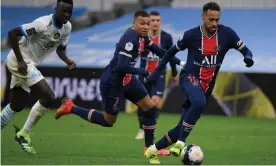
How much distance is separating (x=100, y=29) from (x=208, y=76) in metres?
17.3

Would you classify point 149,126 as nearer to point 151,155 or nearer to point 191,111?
point 151,155

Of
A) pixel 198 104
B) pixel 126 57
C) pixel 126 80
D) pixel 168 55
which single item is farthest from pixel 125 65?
pixel 198 104

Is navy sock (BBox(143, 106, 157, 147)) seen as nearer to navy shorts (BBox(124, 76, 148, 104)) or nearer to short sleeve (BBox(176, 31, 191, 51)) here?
navy shorts (BBox(124, 76, 148, 104))

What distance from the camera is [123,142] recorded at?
1408cm

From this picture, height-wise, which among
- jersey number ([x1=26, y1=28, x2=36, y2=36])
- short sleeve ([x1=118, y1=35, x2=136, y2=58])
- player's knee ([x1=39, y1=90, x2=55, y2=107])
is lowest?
player's knee ([x1=39, y1=90, x2=55, y2=107])

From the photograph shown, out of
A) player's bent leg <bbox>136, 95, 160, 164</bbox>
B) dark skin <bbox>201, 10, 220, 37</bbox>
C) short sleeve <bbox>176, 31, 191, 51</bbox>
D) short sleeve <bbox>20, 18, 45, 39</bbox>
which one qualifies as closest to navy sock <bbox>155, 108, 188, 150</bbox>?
player's bent leg <bbox>136, 95, 160, 164</bbox>

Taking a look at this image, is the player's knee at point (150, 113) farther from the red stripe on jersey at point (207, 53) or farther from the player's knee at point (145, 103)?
the red stripe on jersey at point (207, 53)

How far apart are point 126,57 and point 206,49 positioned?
1.19 metres

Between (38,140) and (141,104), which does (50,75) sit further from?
(141,104)

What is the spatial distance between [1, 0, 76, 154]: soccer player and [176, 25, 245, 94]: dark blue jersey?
1.95m

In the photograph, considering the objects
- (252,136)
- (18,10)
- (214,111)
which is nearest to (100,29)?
(18,10)

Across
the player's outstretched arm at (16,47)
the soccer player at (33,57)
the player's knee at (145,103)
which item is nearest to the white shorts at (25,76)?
the soccer player at (33,57)

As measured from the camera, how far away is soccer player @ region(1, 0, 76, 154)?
1114 centimetres

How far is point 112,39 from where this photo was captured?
87.5 ft
